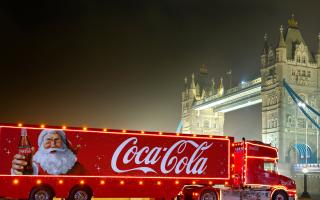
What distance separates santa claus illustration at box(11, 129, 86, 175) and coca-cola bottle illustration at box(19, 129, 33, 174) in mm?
122

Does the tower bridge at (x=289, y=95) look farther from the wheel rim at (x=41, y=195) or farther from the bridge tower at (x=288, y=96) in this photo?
the wheel rim at (x=41, y=195)

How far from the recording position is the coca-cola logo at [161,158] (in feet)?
71.6

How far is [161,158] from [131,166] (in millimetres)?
1446

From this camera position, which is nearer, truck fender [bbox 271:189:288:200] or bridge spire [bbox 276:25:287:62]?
truck fender [bbox 271:189:288:200]

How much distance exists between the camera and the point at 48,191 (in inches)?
806

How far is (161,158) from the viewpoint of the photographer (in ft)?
73.7

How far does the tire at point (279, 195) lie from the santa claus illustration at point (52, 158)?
9.43 meters

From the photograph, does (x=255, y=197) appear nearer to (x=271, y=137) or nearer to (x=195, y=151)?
(x=195, y=151)

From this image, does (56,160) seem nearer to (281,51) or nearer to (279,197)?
(279,197)

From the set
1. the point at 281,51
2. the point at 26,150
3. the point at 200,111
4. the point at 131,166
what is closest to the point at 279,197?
the point at 131,166

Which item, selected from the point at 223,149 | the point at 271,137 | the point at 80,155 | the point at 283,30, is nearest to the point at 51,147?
the point at 80,155

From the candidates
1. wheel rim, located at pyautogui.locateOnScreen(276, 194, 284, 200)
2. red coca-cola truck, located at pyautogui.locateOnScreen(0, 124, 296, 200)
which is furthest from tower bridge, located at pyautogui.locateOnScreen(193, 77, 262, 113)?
red coca-cola truck, located at pyautogui.locateOnScreen(0, 124, 296, 200)

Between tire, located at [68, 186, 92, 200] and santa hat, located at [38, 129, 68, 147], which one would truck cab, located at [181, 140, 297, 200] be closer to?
tire, located at [68, 186, 92, 200]

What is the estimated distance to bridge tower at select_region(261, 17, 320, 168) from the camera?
7944 centimetres
